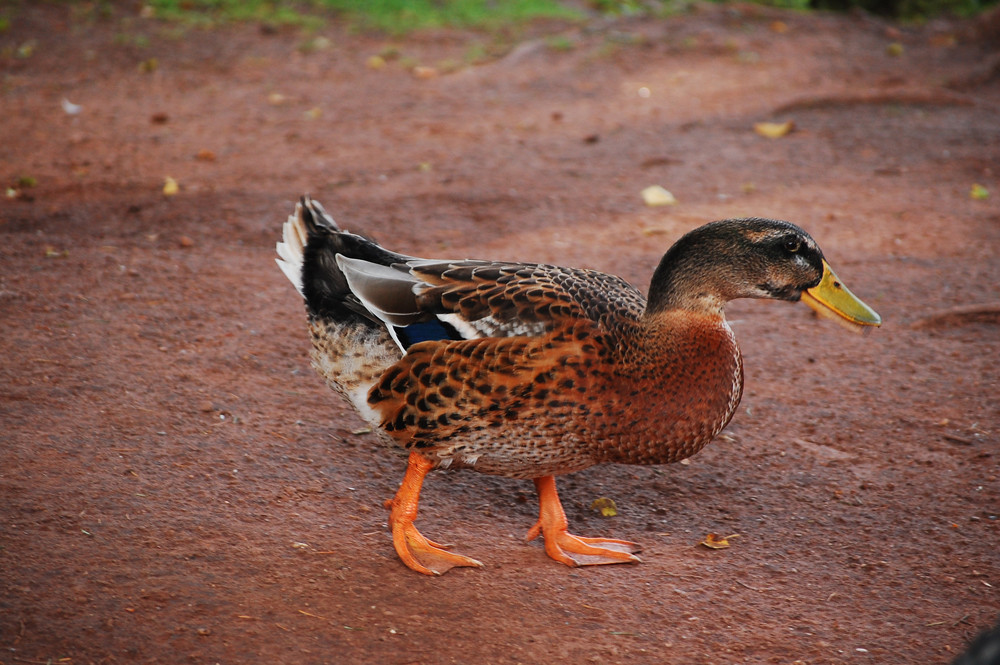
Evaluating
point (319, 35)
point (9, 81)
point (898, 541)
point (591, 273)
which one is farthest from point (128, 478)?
point (319, 35)

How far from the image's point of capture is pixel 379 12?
11.3m

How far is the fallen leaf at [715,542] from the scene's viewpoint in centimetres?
363

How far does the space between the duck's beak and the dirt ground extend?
3.11ft

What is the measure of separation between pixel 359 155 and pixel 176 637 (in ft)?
17.3

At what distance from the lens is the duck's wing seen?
10.6 feet

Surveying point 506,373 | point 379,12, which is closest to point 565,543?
point 506,373

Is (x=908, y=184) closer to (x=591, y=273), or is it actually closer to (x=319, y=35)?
(x=591, y=273)

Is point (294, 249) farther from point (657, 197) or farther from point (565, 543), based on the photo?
point (657, 197)

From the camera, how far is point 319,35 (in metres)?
10.6

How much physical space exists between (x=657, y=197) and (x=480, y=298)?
152 inches

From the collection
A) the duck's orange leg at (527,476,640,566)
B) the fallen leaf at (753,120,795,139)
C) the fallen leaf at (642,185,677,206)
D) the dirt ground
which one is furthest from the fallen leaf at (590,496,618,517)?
the fallen leaf at (753,120,795,139)

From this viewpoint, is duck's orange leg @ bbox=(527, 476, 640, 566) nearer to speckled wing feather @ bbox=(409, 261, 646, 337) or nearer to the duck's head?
speckled wing feather @ bbox=(409, 261, 646, 337)

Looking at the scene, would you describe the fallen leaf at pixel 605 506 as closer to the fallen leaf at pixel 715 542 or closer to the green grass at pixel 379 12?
the fallen leaf at pixel 715 542

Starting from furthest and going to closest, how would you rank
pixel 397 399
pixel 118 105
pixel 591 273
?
1. pixel 118 105
2. pixel 591 273
3. pixel 397 399
